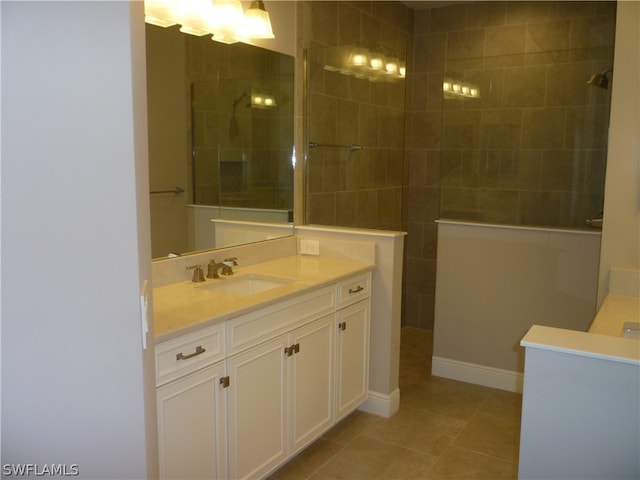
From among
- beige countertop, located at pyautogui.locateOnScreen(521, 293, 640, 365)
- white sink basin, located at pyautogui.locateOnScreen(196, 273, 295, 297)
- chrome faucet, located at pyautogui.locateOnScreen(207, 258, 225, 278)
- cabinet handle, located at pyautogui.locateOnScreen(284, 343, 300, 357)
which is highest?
chrome faucet, located at pyautogui.locateOnScreen(207, 258, 225, 278)

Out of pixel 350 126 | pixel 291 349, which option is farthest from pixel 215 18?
pixel 291 349

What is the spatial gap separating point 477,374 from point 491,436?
2.46 feet

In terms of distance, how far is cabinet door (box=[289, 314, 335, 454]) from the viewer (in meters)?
2.52

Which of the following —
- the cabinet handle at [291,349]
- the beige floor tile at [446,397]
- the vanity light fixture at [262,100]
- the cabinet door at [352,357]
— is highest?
the vanity light fixture at [262,100]

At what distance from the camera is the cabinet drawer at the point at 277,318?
7.03 feet

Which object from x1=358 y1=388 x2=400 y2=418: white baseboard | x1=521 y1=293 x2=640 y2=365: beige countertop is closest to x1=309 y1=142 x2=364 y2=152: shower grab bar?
x1=358 y1=388 x2=400 y2=418: white baseboard

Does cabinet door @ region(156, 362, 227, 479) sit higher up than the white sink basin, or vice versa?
the white sink basin

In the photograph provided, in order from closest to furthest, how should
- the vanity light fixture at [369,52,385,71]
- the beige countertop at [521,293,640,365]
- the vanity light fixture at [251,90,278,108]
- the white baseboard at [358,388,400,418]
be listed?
the beige countertop at [521,293,640,365] → the vanity light fixture at [251,90,278,108] → the white baseboard at [358,388,400,418] → the vanity light fixture at [369,52,385,71]

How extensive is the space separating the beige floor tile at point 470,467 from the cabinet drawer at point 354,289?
0.89 metres

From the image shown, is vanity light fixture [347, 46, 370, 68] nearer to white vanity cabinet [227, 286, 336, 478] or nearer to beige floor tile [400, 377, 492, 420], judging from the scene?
white vanity cabinet [227, 286, 336, 478]

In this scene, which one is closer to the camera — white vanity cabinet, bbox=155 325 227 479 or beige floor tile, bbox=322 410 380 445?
white vanity cabinet, bbox=155 325 227 479

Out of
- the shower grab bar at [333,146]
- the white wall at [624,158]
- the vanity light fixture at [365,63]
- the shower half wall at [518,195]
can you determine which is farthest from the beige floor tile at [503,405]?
the vanity light fixture at [365,63]

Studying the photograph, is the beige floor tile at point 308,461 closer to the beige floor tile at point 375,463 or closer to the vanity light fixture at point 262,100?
the beige floor tile at point 375,463

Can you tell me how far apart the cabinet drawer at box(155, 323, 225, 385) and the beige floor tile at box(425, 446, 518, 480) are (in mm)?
1253
